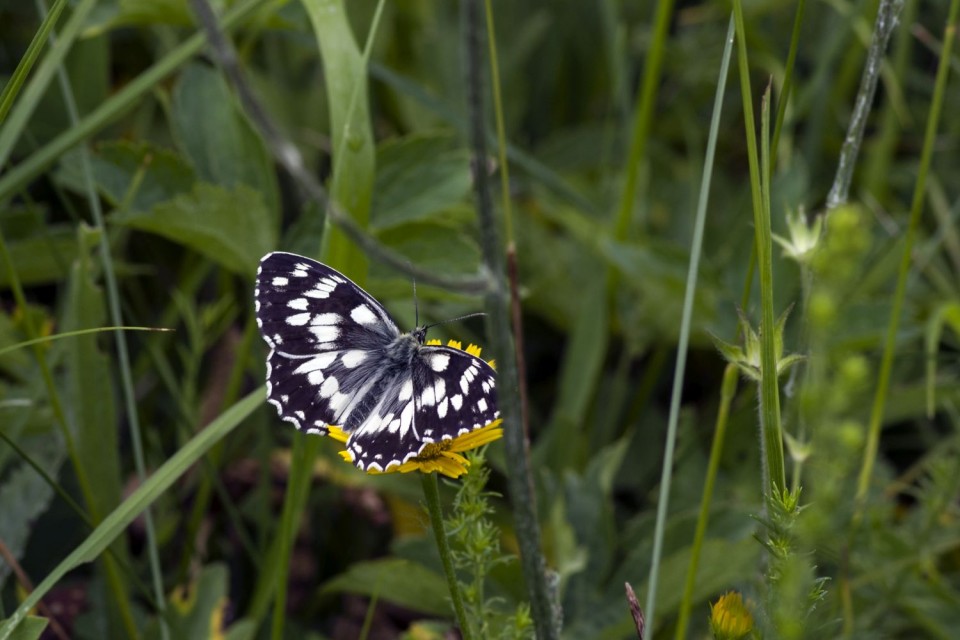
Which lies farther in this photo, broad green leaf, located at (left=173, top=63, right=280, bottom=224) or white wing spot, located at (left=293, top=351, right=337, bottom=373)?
broad green leaf, located at (left=173, top=63, right=280, bottom=224)

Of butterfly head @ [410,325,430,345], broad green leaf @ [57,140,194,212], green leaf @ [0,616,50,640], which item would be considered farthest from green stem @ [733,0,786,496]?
broad green leaf @ [57,140,194,212]

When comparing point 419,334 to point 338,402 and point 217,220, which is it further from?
point 217,220

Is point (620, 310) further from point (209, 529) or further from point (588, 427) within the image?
point (209, 529)

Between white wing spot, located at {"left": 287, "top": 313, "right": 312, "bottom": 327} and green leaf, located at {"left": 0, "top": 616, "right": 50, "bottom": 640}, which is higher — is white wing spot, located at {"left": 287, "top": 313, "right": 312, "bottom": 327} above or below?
above

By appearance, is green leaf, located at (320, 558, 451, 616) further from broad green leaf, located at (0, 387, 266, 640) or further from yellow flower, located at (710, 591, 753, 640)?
yellow flower, located at (710, 591, 753, 640)

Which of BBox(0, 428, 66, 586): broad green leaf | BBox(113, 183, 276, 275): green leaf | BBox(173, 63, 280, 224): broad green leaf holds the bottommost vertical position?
BBox(0, 428, 66, 586): broad green leaf

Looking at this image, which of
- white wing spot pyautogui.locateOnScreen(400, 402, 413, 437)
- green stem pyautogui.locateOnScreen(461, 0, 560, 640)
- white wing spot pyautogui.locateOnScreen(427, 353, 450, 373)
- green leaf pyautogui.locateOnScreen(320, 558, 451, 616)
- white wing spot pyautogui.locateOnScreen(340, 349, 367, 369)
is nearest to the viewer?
green stem pyautogui.locateOnScreen(461, 0, 560, 640)

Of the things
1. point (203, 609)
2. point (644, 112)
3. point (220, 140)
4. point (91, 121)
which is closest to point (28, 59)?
point (91, 121)
